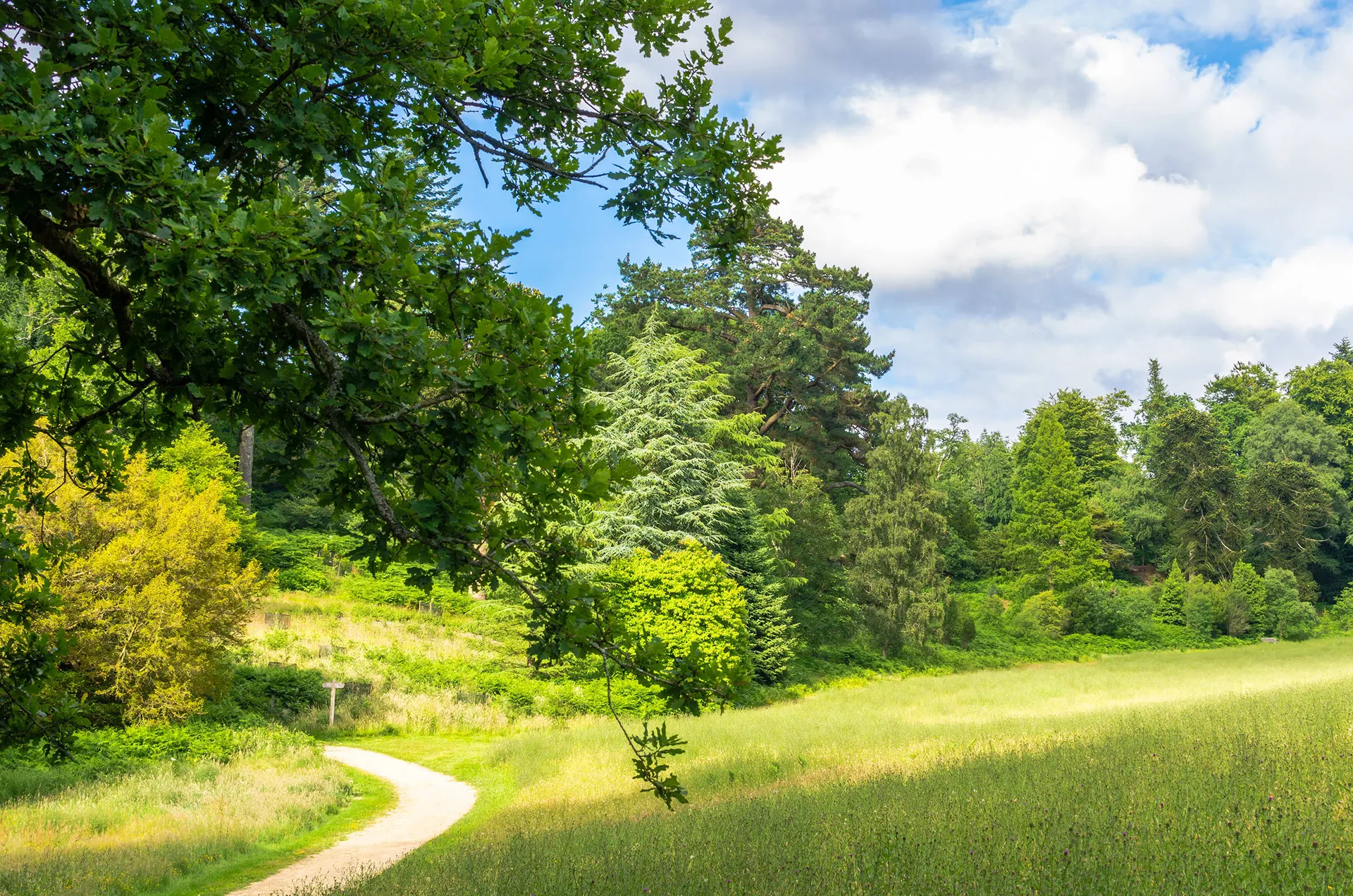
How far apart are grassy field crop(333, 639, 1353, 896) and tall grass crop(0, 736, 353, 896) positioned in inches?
95.8

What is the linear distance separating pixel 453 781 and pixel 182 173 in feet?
45.3

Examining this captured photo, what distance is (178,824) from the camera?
35.7 feet

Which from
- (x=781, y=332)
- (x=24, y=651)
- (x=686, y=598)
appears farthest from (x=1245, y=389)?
(x=24, y=651)

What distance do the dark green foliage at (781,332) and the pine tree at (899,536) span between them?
482 centimetres

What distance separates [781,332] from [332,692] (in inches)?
1105

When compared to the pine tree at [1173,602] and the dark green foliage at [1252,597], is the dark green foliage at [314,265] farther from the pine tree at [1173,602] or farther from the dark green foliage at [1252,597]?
the dark green foliage at [1252,597]

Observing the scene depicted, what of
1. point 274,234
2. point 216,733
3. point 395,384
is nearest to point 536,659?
point 395,384

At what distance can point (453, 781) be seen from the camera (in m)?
15.2

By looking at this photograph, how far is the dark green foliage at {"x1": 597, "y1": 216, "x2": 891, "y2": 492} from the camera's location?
42.8m

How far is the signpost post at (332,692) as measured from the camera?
1906 cm

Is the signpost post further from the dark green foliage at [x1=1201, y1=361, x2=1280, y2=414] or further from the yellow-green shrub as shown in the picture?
the dark green foliage at [x1=1201, y1=361, x2=1280, y2=414]

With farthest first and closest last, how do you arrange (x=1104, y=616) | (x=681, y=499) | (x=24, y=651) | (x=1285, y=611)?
(x=1285, y=611) < (x=1104, y=616) < (x=681, y=499) < (x=24, y=651)

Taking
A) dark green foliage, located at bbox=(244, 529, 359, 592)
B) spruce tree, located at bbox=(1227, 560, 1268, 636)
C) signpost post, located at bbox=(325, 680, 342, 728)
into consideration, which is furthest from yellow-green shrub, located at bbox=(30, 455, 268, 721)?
spruce tree, located at bbox=(1227, 560, 1268, 636)

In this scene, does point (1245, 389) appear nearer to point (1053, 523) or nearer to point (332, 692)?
point (1053, 523)
